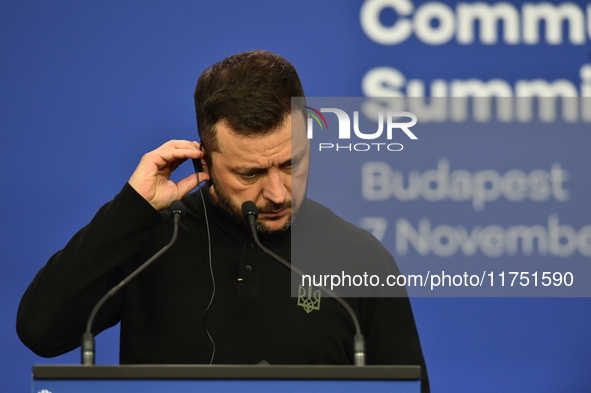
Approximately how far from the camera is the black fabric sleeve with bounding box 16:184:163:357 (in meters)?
1.34

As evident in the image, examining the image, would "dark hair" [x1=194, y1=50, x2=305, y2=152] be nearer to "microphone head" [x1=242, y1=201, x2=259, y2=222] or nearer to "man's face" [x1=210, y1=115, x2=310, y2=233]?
"man's face" [x1=210, y1=115, x2=310, y2=233]

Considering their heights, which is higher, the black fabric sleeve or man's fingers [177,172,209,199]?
man's fingers [177,172,209,199]

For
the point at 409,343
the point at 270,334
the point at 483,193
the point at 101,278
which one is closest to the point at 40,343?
the point at 101,278

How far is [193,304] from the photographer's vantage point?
1462mm

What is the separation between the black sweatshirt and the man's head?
0.28 feet

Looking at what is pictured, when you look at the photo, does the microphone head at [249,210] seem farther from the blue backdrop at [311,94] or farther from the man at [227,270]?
the blue backdrop at [311,94]

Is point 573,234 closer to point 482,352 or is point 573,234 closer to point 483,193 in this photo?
point 483,193

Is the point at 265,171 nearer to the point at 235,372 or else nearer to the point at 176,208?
the point at 176,208

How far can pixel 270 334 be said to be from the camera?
1434 mm

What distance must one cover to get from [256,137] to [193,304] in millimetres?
362
